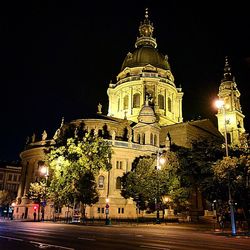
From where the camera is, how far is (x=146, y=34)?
109m

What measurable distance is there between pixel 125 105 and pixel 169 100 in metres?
13.0

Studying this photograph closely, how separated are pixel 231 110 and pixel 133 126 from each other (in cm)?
3084

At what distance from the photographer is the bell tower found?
284ft

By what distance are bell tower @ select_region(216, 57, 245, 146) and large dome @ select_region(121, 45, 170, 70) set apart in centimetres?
1840

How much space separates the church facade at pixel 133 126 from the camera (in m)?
61.2

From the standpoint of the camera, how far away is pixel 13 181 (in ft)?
357

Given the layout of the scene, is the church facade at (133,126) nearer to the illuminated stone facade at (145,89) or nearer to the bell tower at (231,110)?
the illuminated stone facade at (145,89)

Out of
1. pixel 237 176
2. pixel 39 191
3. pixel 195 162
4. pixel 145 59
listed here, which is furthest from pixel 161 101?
pixel 237 176

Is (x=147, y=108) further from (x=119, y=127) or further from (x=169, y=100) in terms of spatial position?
(x=169, y=100)

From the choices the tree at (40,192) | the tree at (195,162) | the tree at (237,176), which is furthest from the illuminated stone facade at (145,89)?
the tree at (237,176)


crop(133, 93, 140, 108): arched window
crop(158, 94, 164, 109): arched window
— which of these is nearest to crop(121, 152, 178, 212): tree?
crop(133, 93, 140, 108): arched window

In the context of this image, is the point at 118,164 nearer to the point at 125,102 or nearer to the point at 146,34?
the point at 125,102

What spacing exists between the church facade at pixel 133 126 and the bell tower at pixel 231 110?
0.38 meters

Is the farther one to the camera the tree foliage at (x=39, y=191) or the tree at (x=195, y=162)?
the tree foliage at (x=39, y=191)
